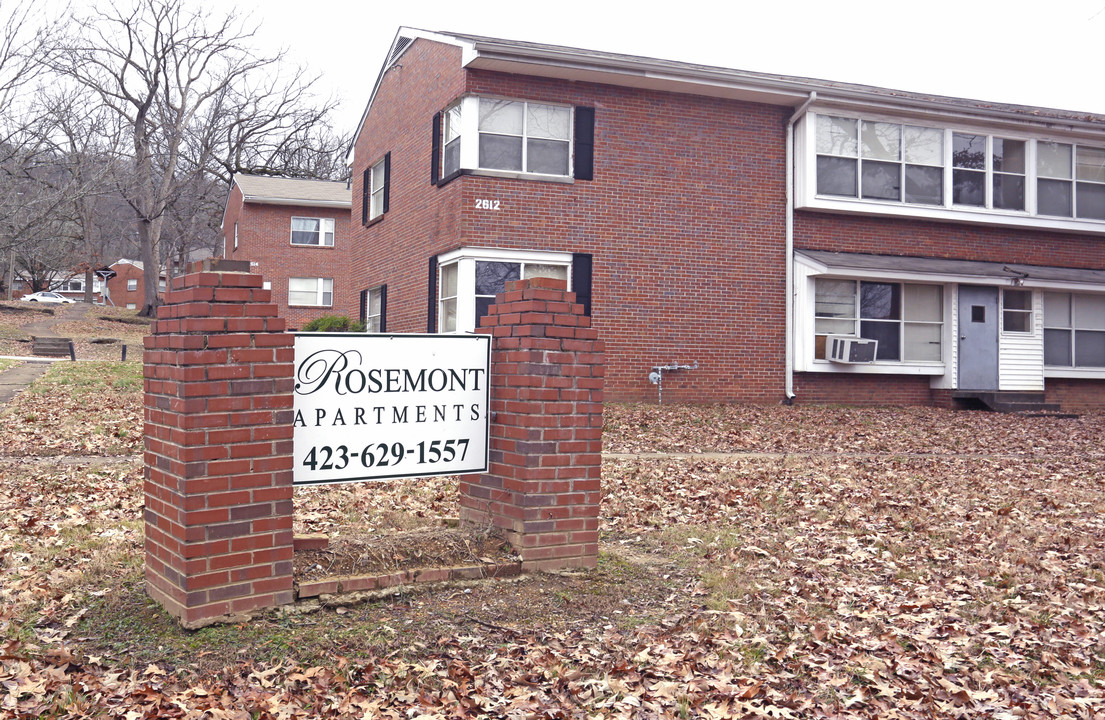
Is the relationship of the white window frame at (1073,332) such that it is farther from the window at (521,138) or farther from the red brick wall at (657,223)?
the window at (521,138)

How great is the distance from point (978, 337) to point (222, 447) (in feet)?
57.2

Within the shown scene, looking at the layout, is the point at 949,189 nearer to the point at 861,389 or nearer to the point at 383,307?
the point at 861,389

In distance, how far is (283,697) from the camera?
12.8 feet

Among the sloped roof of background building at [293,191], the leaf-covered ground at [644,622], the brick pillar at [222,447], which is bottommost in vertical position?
the leaf-covered ground at [644,622]

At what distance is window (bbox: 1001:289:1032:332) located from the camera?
19109 millimetres

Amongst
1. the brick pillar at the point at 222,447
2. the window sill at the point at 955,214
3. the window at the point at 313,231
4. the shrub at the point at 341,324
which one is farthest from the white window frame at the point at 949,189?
the window at the point at 313,231

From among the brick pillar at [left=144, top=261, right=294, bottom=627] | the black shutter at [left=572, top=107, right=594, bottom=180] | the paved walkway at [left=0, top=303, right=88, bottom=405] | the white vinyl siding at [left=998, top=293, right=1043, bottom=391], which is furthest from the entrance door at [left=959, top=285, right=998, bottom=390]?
the paved walkway at [left=0, top=303, right=88, bottom=405]

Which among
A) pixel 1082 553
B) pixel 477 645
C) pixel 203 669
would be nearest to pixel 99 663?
pixel 203 669

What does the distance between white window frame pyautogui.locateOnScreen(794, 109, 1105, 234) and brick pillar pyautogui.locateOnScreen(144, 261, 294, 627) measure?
47.9 feet

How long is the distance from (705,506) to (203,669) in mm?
5074

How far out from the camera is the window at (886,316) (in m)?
18.0

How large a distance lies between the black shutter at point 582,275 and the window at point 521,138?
141 cm

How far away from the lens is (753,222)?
1758 centimetres

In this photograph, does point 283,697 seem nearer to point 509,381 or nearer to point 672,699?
point 672,699
